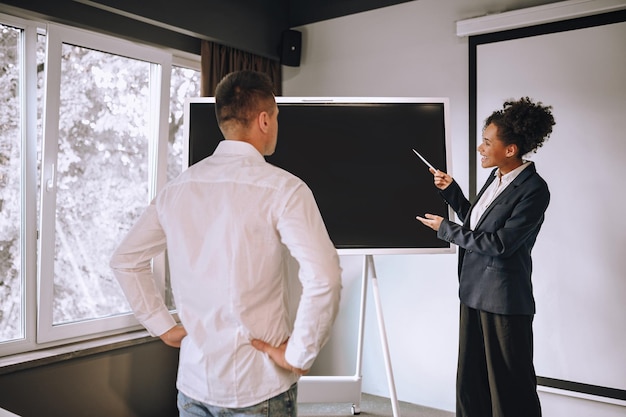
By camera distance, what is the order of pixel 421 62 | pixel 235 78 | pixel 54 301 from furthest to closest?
pixel 421 62, pixel 54 301, pixel 235 78

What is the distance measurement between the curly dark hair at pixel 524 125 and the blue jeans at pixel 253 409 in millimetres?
1587

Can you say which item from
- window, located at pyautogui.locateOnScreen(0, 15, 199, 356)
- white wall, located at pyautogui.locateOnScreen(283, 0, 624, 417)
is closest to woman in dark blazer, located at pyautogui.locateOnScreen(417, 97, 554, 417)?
white wall, located at pyautogui.locateOnScreen(283, 0, 624, 417)

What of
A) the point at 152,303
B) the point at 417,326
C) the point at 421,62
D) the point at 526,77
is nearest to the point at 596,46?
the point at 526,77

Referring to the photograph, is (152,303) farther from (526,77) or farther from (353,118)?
(526,77)

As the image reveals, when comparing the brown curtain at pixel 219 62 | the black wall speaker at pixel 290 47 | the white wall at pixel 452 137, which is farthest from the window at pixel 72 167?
the white wall at pixel 452 137

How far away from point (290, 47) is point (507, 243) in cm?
212

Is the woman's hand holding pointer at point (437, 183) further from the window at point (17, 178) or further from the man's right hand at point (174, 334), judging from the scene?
the window at point (17, 178)

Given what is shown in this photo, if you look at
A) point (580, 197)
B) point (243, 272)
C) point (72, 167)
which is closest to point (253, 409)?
point (243, 272)

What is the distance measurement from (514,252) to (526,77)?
45.0 inches

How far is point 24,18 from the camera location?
2.71 metres

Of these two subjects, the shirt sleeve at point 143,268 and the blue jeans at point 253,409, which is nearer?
the blue jeans at point 253,409

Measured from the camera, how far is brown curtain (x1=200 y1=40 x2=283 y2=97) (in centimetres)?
345

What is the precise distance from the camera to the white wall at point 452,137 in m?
3.39

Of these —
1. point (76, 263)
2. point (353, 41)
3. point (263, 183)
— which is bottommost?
point (76, 263)
